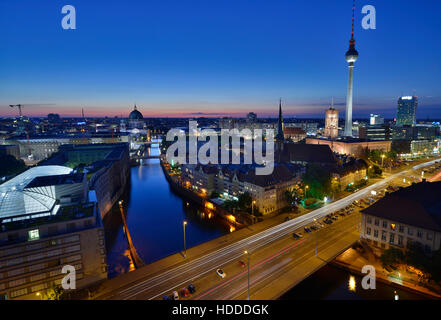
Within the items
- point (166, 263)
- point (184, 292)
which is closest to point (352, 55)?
point (166, 263)

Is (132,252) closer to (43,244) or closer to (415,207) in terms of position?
(43,244)

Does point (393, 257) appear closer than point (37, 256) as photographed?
No

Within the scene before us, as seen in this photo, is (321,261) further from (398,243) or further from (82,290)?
(82,290)

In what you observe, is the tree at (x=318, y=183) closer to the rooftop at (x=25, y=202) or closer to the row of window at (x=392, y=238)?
the row of window at (x=392, y=238)

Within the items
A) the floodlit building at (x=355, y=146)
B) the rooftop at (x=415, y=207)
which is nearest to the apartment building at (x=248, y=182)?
the rooftop at (x=415, y=207)

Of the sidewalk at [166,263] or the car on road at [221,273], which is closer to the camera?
the sidewalk at [166,263]
